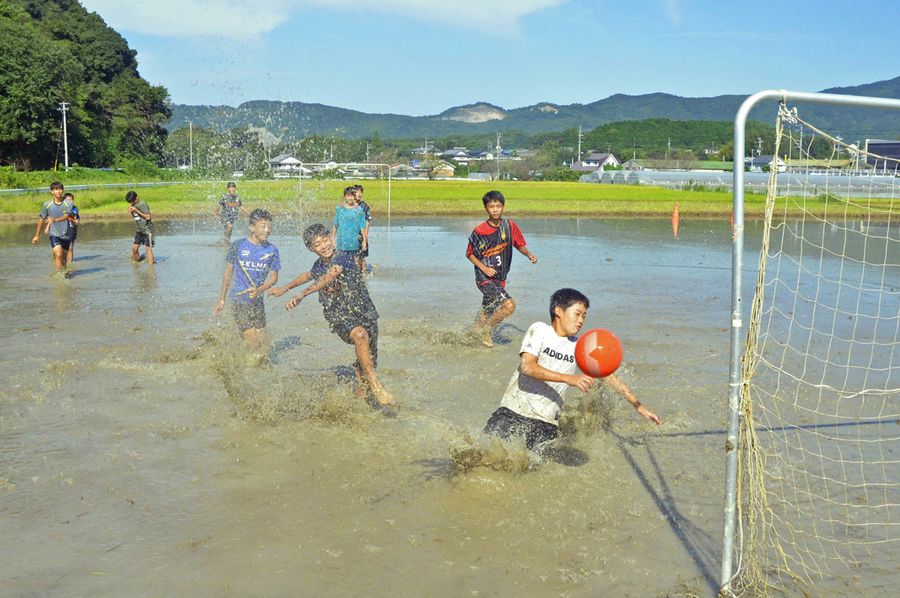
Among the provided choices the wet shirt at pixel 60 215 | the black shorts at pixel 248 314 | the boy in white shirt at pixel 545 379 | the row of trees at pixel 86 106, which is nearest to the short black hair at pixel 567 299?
the boy in white shirt at pixel 545 379

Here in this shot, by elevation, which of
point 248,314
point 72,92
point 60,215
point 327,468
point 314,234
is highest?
point 72,92

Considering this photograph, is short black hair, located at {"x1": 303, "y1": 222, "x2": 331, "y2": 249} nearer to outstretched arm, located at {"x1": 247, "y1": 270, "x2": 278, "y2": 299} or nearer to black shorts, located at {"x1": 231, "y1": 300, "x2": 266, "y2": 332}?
outstretched arm, located at {"x1": 247, "y1": 270, "x2": 278, "y2": 299}

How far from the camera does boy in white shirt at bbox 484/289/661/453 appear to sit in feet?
18.0

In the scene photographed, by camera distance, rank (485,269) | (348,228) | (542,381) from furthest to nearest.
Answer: (348,228), (485,269), (542,381)

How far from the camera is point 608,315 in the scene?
1295 cm

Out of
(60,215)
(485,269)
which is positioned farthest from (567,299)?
(60,215)

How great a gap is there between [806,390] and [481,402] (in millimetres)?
3410

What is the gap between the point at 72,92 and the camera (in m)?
74.2

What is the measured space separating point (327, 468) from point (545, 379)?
1.92 meters

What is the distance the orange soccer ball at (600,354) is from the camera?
4.79 meters

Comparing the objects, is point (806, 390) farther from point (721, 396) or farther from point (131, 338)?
point (131, 338)

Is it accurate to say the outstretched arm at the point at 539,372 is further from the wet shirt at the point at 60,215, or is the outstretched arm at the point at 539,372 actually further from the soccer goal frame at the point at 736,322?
the wet shirt at the point at 60,215

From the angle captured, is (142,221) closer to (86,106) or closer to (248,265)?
(248,265)

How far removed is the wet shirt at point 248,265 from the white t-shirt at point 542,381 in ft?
12.9
